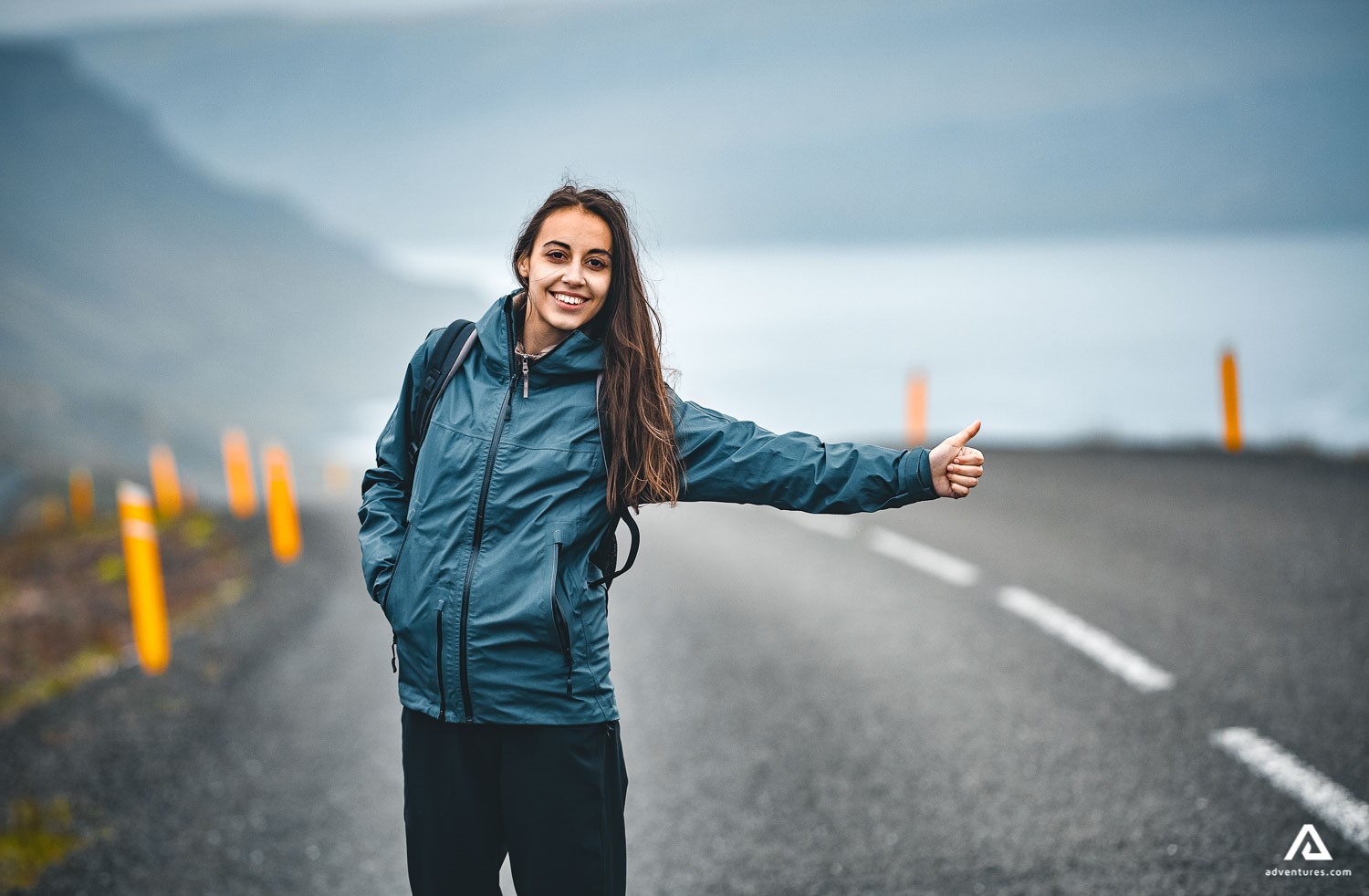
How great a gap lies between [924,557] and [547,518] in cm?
634

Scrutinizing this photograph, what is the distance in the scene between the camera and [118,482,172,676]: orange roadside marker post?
6551 millimetres

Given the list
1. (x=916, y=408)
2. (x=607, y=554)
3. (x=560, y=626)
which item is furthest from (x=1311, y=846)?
(x=916, y=408)

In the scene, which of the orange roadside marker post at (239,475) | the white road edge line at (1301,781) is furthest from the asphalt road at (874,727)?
the orange roadside marker post at (239,475)

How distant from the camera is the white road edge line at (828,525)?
9594 millimetres

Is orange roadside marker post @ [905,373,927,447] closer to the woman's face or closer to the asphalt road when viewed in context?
the asphalt road

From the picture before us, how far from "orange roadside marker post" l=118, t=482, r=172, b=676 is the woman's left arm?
523 cm

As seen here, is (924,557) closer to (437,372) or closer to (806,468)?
(806,468)

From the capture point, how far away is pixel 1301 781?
3.91 m

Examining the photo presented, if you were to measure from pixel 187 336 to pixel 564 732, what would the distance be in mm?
186360

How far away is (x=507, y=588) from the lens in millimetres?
2299

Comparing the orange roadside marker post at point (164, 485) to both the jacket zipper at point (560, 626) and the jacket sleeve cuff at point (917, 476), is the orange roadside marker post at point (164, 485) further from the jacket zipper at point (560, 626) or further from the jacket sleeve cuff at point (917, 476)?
the jacket sleeve cuff at point (917, 476)

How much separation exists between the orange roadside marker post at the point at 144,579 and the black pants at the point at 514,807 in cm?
489

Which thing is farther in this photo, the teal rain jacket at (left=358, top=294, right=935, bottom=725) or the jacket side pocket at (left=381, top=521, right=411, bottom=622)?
the jacket side pocket at (left=381, top=521, right=411, bottom=622)
